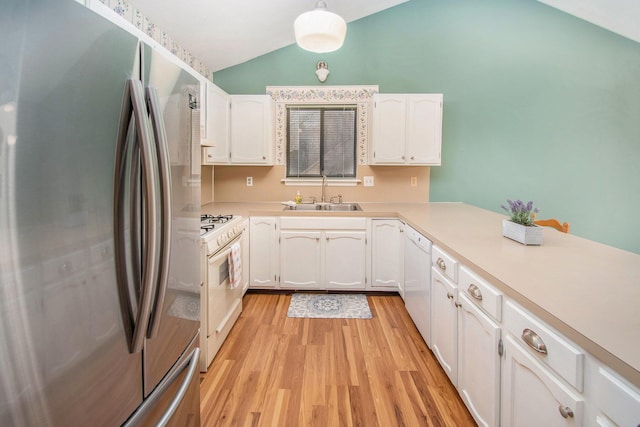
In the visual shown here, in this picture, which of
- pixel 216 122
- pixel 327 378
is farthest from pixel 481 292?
pixel 216 122

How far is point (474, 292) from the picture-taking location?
1571 mm

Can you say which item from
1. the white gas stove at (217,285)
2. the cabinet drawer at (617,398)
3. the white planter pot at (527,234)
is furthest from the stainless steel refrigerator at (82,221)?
the white planter pot at (527,234)

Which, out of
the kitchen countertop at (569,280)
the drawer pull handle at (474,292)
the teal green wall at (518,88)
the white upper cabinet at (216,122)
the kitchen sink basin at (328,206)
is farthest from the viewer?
the kitchen sink basin at (328,206)

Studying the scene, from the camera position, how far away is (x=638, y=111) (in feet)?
12.2

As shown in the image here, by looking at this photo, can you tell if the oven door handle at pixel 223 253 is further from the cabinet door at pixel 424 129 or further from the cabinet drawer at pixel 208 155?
the cabinet door at pixel 424 129

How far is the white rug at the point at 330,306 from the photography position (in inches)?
118

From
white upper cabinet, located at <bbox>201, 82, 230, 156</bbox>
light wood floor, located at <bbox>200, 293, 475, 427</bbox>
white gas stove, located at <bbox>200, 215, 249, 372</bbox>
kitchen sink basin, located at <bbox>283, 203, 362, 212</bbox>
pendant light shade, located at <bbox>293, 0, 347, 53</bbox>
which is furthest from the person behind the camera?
kitchen sink basin, located at <bbox>283, 203, 362, 212</bbox>

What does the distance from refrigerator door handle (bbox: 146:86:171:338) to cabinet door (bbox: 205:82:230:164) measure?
2093 mm

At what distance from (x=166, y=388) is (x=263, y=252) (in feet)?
7.68

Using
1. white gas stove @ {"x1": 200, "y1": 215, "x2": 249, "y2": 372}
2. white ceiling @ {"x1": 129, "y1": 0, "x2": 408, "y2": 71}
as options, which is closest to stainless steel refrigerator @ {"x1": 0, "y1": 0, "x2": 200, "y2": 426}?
white gas stove @ {"x1": 200, "y1": 215, "x2": 249, "y2": 372}

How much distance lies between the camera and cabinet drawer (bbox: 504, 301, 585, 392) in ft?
3.03

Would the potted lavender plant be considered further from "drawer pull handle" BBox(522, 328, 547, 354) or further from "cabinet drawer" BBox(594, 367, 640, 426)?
"cabinet drawer" BBox(594, 367, 640, 426)

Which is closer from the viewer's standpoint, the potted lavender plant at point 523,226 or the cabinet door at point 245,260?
the potted lavender plant at point 523,226

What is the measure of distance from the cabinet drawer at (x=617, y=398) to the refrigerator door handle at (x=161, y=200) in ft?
3.71
